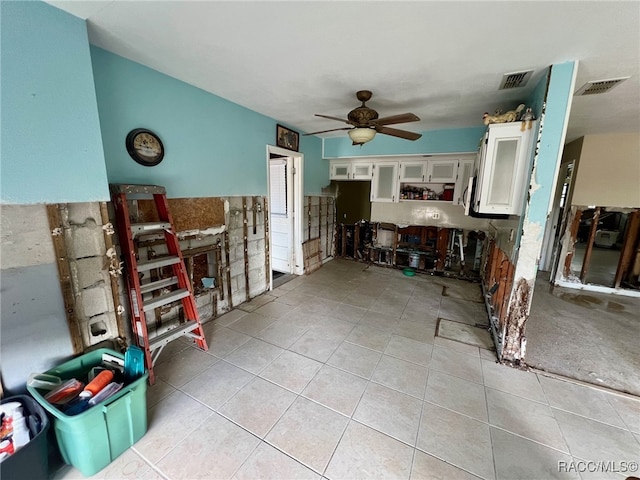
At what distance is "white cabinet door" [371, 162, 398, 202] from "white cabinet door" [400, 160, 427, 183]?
13cm

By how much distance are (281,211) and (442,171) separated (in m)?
2.91

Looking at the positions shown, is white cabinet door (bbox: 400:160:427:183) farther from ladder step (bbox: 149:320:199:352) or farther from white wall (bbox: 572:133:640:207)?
ladder step (bbox: 149:320:199:352)

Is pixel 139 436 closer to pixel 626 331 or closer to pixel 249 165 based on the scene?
pixel 249 165

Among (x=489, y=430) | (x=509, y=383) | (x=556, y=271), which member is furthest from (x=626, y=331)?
(x=489, y=430)

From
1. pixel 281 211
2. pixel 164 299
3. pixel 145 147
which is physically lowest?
pixel 164 299

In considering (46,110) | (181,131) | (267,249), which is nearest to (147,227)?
(46,110)

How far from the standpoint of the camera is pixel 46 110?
4.56 ft

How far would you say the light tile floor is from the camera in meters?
1.39

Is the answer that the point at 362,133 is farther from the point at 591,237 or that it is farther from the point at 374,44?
the point at 591,237

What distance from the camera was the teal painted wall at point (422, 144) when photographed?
12.0 feet

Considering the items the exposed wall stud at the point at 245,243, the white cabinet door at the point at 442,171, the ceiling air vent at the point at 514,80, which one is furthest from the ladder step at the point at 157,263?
the white cabinet door at the point at 442,171

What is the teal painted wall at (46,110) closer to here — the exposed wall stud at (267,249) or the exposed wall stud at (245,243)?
the exposed wall stud at (245,243)

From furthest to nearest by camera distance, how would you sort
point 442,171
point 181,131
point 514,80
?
1. point 442,171
2. point 181,131
3. point 514,80

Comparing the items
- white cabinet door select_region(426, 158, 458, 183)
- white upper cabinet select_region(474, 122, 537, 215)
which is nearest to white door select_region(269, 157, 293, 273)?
white cabinet door select_region(426, 158, 458, 183)
